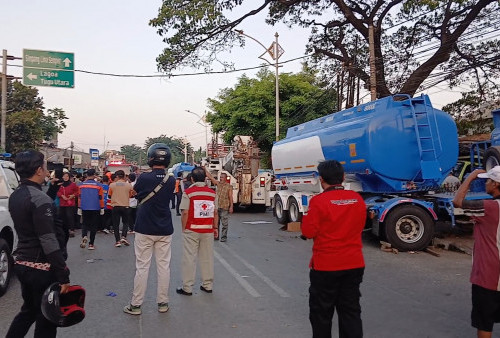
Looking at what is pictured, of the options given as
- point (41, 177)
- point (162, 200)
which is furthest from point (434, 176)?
point (41, 177)

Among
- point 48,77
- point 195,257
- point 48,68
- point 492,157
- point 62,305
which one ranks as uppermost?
point 48,68

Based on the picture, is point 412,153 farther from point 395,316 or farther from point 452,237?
point 395,316

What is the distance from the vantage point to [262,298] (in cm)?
617

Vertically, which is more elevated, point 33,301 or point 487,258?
point 487,258

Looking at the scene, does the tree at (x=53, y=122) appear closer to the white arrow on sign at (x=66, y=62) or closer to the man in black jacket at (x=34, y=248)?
the white arrow on sign at (x=66, y=62)

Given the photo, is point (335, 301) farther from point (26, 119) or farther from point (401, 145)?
point (26, 119)

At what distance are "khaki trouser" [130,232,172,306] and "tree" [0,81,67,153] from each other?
95.4 ft

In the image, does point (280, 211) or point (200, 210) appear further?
point (280, 211)

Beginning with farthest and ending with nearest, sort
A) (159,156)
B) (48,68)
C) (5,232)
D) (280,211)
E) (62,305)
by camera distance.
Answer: (48,68) < (280,211) < (5,232) < (159,156) < (62,305)

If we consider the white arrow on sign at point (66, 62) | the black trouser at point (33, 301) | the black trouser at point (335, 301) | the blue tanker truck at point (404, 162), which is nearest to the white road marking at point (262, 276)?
the black trouser at point (335, 301)

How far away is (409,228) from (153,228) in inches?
265

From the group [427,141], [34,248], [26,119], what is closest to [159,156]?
[34,248]

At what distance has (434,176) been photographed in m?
10.2

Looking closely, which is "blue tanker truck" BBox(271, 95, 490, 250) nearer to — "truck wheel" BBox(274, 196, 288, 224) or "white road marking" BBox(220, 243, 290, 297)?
"white road marking" BBox(220, 243, 290, 297)
